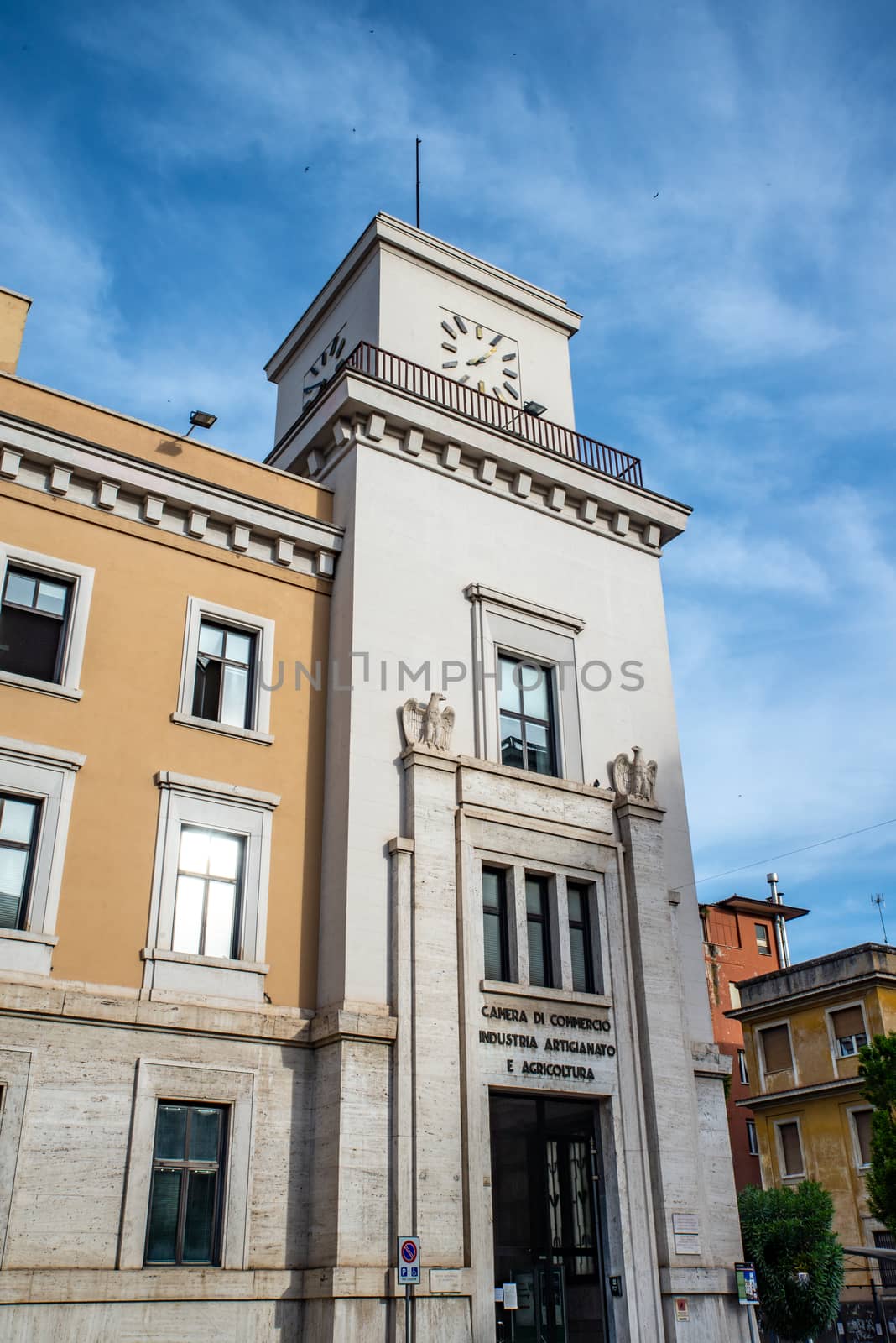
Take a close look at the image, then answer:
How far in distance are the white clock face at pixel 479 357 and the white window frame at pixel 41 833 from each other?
1305 centimetres

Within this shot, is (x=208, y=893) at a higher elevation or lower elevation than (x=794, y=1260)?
higher

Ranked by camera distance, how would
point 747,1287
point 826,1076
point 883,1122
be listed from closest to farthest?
point 747,1287, point 883,1122, point 826,1076

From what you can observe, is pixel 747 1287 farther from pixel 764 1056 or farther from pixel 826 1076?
pixel 764 1056

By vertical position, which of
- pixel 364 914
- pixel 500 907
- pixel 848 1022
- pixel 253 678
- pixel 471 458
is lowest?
pixel 364 914

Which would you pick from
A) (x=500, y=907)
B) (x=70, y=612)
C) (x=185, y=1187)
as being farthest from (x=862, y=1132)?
(x=70, y=612)

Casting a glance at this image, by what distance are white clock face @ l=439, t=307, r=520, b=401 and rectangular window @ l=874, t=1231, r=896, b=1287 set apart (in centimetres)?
2666

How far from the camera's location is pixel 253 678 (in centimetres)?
1989

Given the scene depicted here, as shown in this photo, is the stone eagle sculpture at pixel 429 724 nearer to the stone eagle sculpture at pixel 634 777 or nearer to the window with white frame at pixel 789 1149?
the stone eagle sculpture at pixel 634 777

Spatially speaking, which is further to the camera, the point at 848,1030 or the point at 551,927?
the point at 848,1030


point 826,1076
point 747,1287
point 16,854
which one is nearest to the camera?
point 16,854

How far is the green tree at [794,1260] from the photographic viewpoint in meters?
28.6

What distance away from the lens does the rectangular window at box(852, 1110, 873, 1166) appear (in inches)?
1526

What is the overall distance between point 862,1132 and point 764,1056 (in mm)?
5002

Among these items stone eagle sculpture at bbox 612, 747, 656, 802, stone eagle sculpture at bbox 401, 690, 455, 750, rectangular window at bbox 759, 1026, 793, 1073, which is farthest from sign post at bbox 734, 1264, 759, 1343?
rectangular window at bbox 759, 1026, 793, 1073
